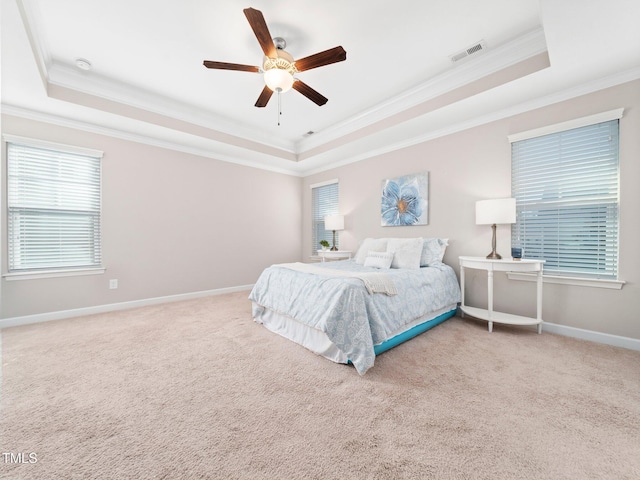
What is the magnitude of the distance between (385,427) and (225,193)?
428 cm

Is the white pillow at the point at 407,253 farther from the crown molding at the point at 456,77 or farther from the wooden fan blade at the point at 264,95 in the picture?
the wooden fan blade at the point at 264,95

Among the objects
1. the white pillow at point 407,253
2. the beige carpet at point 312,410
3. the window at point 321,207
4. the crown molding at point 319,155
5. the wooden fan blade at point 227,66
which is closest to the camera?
the beige carpet at point 312,410

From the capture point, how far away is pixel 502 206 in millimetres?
2754

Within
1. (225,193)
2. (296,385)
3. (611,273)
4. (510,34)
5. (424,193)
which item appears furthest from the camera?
(225,193)

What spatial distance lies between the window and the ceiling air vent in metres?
2.69

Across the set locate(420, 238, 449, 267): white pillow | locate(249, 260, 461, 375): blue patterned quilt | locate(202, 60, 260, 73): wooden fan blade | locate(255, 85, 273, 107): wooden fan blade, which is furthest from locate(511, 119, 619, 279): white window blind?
locate(202, 60, 260, 73): wooden fan blade

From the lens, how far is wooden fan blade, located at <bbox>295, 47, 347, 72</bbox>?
2.01 meters

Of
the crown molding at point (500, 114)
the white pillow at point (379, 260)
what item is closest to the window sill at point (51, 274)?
the white pillow at point (379, 260)

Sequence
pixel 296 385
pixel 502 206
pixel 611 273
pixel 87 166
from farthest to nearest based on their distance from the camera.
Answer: pixel 87 166, pixel 502 206, pixel 611 273, pixel 296 385

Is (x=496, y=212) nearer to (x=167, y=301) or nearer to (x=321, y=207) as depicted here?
(x=321, y=207)

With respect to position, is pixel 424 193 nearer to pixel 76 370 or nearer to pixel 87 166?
pixel 76 370

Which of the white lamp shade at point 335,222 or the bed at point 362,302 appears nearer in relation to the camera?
the bed at point 362,302

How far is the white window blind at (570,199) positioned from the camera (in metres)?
2.47

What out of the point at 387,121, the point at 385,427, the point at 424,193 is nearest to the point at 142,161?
the point at 387,121
